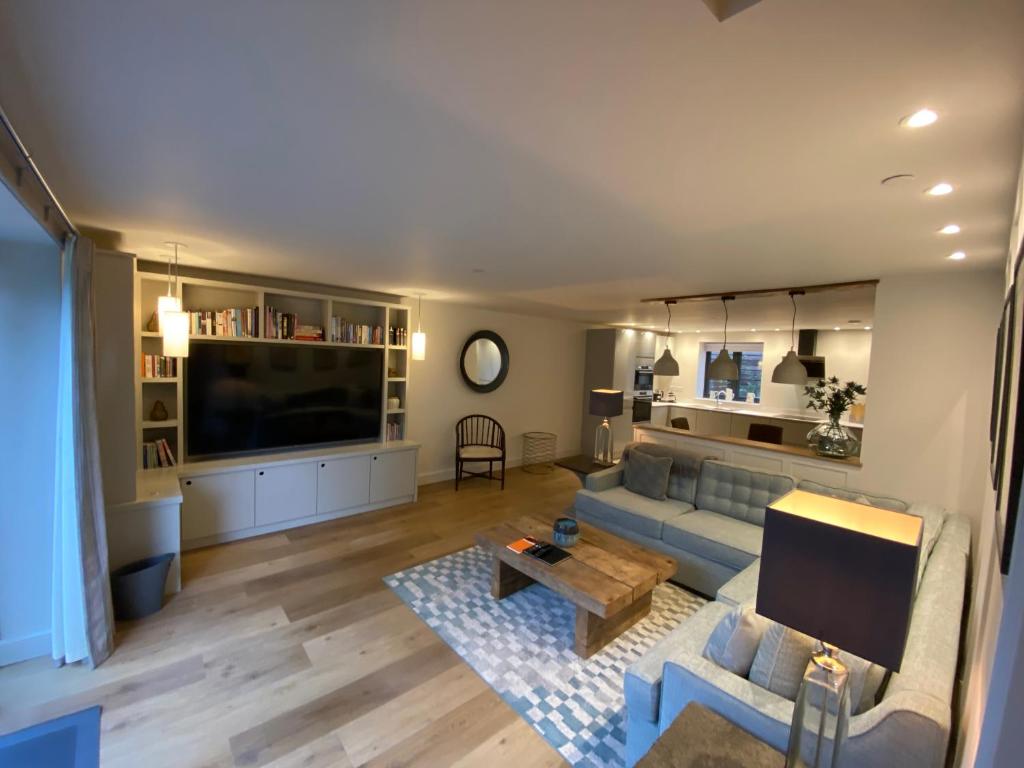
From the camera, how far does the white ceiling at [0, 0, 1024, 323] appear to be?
88 centimetres

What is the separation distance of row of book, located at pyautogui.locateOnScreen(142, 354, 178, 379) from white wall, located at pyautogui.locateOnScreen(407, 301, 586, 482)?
2.36m

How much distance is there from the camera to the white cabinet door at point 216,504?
3.57m

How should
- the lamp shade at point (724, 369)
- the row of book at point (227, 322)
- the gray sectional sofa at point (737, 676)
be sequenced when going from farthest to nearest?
the lamp shade at point (724, 369), the row of book at point (227, 322), the gray sectional sofa at point (737, 676)

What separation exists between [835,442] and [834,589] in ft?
10.1

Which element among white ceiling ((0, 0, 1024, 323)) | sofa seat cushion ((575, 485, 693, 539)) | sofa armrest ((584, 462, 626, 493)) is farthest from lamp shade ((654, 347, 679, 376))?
white ceiling ((0, 0, 1024, 323))

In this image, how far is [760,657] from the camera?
61.9 inches

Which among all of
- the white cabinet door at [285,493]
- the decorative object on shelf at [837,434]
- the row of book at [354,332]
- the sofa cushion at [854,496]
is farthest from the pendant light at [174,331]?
the decorative object on shelf at [837,434]

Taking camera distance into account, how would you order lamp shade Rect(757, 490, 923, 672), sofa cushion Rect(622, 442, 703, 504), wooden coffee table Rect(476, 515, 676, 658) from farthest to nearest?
sofa cushion Rect(622, 442, 703, 504) → wooden coffee table Rect(476, 515, 676, 658) → lamp shade Rect(757, 490, 923, 672)

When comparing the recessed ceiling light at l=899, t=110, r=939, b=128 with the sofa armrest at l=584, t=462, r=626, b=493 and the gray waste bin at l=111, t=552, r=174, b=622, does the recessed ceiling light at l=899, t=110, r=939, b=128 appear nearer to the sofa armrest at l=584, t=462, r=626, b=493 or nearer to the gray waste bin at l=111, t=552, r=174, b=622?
the sofa armrest at l=584, t=462, r=626, b=493

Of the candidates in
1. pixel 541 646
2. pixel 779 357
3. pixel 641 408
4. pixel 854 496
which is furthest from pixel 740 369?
pixel 541 646

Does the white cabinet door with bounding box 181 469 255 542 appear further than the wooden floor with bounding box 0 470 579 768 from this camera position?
Yes

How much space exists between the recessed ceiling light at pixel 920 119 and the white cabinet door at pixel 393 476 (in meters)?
4.49

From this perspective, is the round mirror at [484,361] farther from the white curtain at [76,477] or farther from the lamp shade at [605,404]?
the white curtain at [76,477]

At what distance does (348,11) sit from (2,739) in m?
1.91
